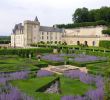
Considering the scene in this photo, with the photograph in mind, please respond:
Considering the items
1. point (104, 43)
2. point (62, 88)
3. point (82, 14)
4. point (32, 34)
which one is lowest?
point (62, 88)

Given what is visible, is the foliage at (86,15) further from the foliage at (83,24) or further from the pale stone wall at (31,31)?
the pale stone wall at (31,31)

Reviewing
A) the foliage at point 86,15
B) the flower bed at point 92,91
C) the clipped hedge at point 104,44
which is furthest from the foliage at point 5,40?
the flower bed at point 92,91

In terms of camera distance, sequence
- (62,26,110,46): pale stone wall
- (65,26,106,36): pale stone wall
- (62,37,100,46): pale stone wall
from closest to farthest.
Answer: (62,37,100,46): pale stone wall, (62,26,110,46): pale stone wall, (65,26,106,36): pale stone wall

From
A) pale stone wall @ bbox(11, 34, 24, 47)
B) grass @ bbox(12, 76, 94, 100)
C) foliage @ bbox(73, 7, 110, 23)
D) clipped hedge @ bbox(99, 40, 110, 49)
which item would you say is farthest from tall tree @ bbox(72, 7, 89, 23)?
grass @ bbox(12, 76, 94, 100)

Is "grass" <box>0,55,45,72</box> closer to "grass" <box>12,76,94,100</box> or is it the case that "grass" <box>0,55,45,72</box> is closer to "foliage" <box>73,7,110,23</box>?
"grass" <box>12,76,94,100</box>

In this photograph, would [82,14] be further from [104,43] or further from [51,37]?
[104,43]

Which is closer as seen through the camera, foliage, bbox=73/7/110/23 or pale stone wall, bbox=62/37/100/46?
pale stone wall, bbox=62/37/100/46

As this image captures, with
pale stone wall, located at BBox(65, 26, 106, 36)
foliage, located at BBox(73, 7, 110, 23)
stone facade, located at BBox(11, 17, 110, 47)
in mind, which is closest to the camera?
stone facade, located at BBox(11, 17, 110, 47)

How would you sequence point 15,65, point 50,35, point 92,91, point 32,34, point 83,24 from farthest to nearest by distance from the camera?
1. point 83,24
2. point 50,35
3. point 32,34
4. point 15,65
5. point 92,91

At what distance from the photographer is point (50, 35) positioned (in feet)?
204

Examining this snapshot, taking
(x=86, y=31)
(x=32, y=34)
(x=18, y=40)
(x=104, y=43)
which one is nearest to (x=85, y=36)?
(x=86, y=31)

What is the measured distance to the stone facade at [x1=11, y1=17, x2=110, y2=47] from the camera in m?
56.2

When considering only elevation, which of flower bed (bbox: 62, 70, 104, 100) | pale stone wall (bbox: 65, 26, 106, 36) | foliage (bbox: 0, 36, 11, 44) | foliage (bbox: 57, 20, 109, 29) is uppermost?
foliage (bbox: 57, 20, 109, 29)

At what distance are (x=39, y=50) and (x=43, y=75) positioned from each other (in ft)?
64.0
